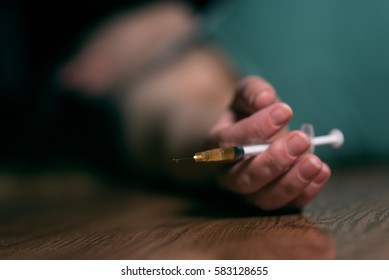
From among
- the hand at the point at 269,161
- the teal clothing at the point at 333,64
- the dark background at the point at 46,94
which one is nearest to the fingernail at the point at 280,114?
the hand at the point at 269,161

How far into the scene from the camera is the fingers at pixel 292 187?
42 cm

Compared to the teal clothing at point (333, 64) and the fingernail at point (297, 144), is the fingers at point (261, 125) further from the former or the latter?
the teal clothing at point (333, 64)

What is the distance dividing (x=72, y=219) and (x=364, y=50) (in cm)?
52

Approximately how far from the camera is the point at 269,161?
0.42m

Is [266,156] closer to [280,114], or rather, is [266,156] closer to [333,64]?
[280,114]

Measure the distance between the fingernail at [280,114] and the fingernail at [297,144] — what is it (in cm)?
2

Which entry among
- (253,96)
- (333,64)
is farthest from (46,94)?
(253,96)

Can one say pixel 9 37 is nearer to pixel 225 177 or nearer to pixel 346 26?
pixel 346 26

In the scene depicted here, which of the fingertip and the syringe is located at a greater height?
the fingertip

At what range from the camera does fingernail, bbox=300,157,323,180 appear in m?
0.42

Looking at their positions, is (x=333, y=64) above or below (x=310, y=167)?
above

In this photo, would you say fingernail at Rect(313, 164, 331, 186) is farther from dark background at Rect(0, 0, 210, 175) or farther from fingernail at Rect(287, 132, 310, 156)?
dark background at Rect(0, 0, 210, 175)

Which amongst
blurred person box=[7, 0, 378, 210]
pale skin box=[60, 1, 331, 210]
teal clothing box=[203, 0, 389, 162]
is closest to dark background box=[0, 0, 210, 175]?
blurred person box=[7, 0, 378, 210]

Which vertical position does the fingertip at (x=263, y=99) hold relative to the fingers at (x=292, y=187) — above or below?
above
